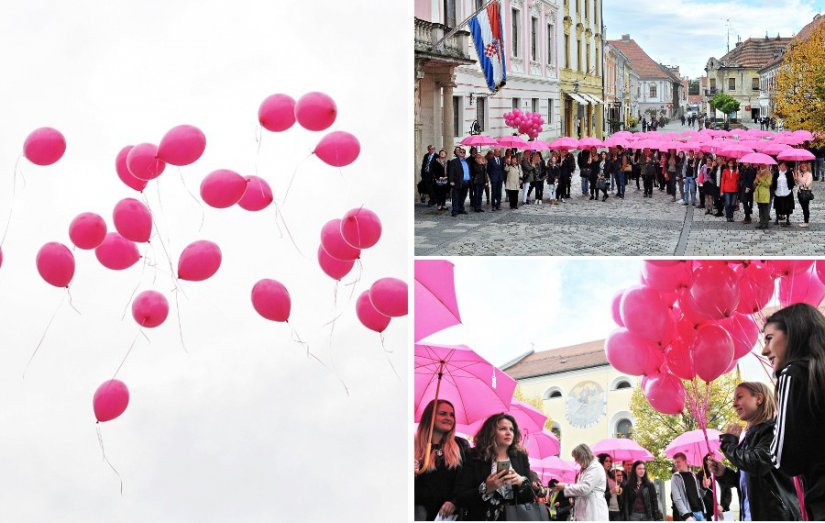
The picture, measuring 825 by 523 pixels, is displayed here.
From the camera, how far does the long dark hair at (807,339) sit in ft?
16.9

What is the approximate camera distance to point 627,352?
5406 mm

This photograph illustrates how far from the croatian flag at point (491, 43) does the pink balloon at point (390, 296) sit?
148 centimetres

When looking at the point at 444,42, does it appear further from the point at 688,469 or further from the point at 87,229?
the point at 688,469

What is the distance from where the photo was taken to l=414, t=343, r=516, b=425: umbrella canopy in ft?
17.9

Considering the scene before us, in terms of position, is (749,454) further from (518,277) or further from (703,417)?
(518,277)

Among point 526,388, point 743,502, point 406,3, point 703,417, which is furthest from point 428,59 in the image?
point 743,502

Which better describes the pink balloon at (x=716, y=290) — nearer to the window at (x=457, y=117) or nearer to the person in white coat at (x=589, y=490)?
the person in white coat at (x=589, y=490)

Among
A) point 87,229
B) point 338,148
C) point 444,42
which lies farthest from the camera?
point 444,42

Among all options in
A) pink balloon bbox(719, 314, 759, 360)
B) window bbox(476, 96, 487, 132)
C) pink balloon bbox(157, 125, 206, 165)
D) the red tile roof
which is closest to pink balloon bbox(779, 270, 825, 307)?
pink balloon bbox(719, 314, 759, 360)

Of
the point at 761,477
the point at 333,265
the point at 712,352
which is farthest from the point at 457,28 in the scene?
the point at 761,477

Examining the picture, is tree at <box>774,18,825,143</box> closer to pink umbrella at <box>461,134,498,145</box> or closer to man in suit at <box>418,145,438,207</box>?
pink umbrella at <box>461,134,498,145</box>

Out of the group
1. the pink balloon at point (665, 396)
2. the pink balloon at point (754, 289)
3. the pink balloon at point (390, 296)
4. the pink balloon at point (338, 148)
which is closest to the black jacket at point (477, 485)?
the pink balloon at point (665, 396)

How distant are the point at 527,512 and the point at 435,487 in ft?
1.65

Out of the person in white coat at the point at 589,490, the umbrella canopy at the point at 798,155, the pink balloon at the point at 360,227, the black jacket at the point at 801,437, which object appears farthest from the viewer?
the umbrella canopy at the point at 798,155
